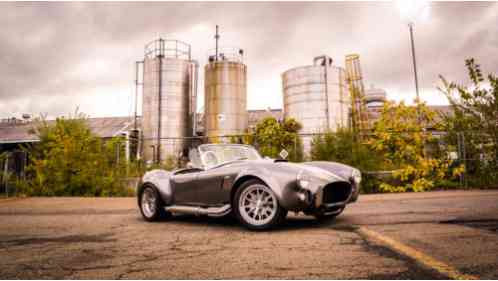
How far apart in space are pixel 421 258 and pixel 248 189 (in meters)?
2.15

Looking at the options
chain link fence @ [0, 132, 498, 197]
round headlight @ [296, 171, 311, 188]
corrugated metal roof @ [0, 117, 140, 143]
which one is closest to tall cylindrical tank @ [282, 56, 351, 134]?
chain link fence @ [0, 132, 498, 197]

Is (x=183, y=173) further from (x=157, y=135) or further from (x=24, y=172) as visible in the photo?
(x=157, y=135)

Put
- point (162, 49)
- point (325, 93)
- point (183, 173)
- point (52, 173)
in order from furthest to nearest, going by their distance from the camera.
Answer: point (162, 49), point (325, 93), point (52, 173), point (183, 173)

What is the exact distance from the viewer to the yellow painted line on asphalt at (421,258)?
2.47 meters

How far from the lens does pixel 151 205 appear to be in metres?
5.81

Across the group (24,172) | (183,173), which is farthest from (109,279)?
(24,172)

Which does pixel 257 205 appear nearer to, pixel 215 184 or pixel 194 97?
pixel 215 184

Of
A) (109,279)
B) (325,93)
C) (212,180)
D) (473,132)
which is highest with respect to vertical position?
(325,93)

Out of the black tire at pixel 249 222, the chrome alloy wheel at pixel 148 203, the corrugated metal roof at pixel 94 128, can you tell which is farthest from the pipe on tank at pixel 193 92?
the black tire at pixel 249 222

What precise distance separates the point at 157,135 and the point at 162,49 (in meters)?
5.92

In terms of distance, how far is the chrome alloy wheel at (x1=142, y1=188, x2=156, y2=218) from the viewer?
18.8 feet

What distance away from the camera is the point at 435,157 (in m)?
11.1

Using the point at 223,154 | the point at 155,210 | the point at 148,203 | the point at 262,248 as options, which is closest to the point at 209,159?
the point at 223,154

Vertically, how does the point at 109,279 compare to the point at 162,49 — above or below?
below
